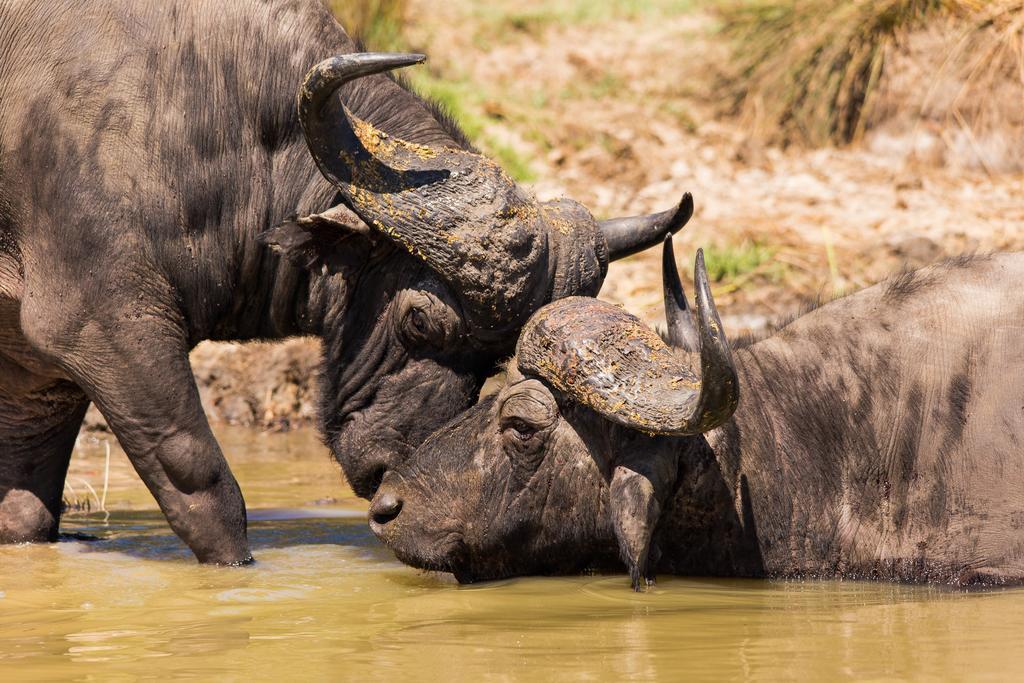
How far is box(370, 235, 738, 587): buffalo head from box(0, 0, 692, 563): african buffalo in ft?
1.35

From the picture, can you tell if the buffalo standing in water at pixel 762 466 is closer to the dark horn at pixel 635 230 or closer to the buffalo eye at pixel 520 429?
the buffalo eye at pixel 520 429

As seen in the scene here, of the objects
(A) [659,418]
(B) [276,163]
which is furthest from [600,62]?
(A) [659,418]

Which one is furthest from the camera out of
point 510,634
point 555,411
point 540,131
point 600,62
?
point 600,62

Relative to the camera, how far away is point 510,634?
514 centimetres

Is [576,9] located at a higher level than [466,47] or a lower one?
higher

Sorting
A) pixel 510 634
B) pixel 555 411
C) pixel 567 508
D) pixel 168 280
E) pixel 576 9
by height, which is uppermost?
pixel 576 9

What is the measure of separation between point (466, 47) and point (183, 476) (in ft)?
35.6

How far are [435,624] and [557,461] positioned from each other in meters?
0.94

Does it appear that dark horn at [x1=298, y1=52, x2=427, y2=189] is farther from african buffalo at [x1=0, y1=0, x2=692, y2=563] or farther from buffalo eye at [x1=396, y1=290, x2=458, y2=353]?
buffalo eye at [x1=396, y1=290, x2=458, y2=353]

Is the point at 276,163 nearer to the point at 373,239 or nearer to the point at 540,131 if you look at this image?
the point at 373,239

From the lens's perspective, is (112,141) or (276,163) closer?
(112,141)

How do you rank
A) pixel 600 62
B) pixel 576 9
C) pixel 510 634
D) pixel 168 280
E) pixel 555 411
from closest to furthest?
pixel 510 634 < pixel 555 411 < pixel 168 280 < pixel 600 62 < pixel 576 9

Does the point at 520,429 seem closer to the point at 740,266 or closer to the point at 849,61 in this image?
the point at 740,266

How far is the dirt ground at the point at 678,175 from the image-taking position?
34.7 ft
